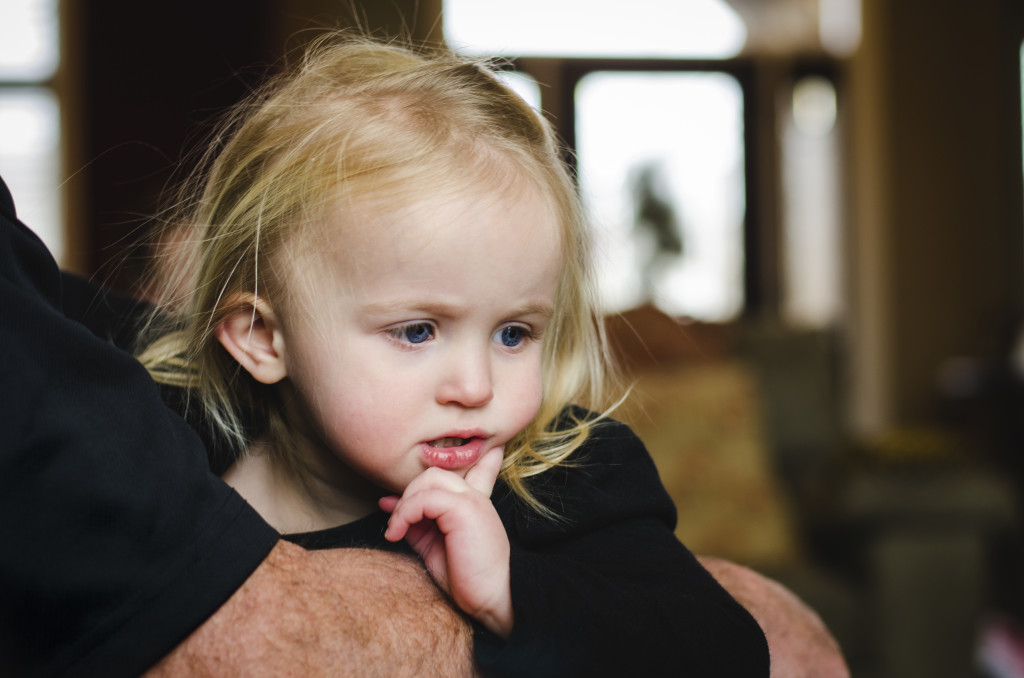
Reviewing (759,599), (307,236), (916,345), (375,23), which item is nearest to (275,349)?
(307,236)

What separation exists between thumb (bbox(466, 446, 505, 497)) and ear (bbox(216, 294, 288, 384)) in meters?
0.19

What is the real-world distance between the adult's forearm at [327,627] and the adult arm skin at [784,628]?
0.97 feet

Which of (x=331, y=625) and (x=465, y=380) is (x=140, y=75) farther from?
(x=331, y=625)

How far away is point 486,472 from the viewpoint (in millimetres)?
710

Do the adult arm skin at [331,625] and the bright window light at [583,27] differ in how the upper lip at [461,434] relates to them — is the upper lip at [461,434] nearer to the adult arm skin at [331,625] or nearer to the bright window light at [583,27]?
the adult arm skin at [331,625]

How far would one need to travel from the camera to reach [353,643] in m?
0.57

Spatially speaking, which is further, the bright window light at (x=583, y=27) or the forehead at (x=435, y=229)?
the bright window light at (x=583, y=27)

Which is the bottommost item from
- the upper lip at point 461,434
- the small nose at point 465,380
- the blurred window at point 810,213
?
the blurred window at point 810,213

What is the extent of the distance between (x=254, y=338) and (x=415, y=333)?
0.55 feet

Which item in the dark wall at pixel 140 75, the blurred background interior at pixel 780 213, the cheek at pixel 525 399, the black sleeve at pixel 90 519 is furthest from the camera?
the dark wall at pixel 140 75

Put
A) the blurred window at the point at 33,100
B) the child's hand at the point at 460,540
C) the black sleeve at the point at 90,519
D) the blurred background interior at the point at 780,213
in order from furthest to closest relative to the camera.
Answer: the blurred window at the point at 33,100
the blurred background interior at the point at 780,213
the child's hand at the point at 460,540
the black sleeve at the point at 90,519

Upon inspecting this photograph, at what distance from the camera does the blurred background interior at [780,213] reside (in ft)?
7.95

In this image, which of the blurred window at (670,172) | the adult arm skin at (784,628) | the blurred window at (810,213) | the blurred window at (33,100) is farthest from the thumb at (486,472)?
the blurred window at (810,213)

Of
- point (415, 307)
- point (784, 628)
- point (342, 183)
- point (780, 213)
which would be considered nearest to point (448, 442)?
point (415, 307)
